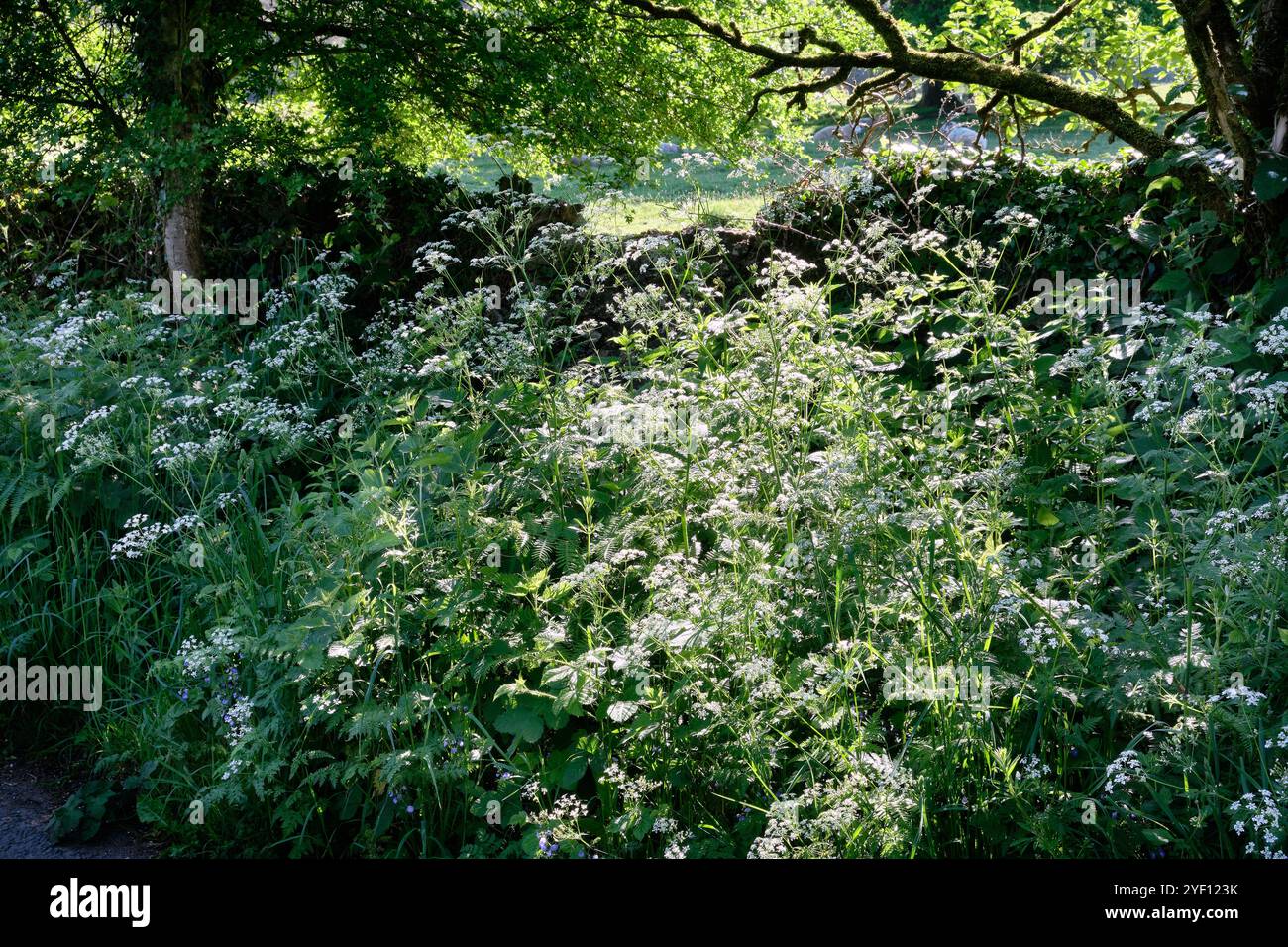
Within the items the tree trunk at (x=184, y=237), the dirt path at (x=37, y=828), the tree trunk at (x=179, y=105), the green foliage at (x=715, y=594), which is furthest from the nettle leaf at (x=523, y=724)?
the tree trunk at (x=184, y=237)

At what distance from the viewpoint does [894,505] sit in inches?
151

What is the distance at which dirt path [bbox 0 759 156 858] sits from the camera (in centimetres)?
391

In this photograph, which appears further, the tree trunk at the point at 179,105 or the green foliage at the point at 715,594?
the tree trunk at the point at 179,105

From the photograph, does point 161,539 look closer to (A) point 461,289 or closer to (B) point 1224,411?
(A) point 461,289

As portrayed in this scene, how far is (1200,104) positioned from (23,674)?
21.0 ft

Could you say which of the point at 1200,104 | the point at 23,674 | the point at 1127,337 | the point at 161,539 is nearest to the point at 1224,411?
the point at 1127,337

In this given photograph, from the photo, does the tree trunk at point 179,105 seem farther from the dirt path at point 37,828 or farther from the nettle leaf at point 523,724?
the nettle leaf at point 523,724

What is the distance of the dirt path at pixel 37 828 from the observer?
12.8ft

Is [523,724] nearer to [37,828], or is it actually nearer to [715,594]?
[715,594]

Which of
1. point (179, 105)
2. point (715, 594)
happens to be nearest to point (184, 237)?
point (179, 105)

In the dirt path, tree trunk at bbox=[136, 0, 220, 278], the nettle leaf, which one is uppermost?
tree trunk at bbox=[136, 0, 220, 278]

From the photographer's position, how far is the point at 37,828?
4.04 m

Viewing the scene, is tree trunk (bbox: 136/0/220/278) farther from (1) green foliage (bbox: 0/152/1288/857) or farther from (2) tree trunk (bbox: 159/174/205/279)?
(1) green foliage (bbox: 0/152/1288/857)

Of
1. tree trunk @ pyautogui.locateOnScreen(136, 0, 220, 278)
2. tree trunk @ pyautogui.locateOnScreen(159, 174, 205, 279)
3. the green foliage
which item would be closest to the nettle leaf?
the green foliage
